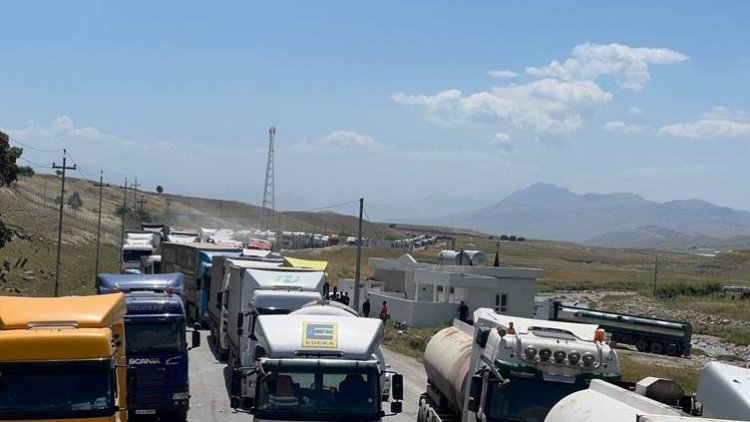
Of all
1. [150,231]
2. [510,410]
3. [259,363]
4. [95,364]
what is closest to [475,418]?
[510,410]

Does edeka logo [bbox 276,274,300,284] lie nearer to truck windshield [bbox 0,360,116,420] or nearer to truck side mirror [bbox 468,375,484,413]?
truck windshield [bbox 0,360,116,420]

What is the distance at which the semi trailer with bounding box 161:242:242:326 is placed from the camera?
41.2m

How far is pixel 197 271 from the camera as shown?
42.8m

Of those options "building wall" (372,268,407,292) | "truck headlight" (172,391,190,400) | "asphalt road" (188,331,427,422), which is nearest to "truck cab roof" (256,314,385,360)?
"asphalt road" (188,331,427,422)

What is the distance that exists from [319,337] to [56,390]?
3.77 metres

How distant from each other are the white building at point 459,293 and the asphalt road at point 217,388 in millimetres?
13865

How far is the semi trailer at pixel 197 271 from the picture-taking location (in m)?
41.2

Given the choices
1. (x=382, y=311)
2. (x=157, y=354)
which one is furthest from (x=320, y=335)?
(x=382, y=311)

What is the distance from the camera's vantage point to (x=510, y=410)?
13.0 metres

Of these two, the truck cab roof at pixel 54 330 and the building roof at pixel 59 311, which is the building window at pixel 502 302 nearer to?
the building roof at pixel 59 311

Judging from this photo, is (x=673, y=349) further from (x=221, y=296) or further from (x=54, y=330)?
(x=54, y=330)

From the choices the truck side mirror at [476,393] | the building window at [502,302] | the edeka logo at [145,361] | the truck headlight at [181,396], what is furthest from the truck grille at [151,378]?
the building window at [502,302]

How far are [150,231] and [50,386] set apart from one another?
52579 mm

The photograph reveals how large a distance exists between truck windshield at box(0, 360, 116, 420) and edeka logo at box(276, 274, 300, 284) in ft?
43.2
